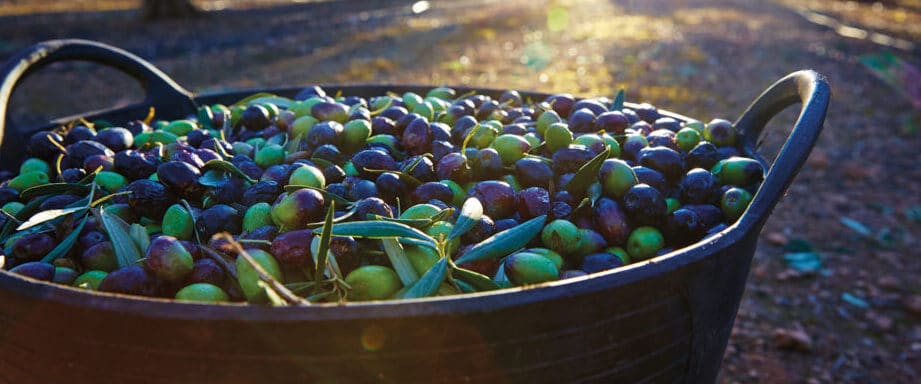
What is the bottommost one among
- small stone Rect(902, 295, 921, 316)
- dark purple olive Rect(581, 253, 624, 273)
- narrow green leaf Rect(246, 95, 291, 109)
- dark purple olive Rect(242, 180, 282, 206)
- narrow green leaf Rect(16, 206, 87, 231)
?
small stone Rect(902, 295, 921, 316)

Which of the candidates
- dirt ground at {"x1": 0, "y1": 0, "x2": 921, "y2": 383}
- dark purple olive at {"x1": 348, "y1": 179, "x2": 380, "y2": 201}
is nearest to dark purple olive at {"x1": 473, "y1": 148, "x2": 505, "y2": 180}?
dark purple olive at {"x1": 348, "y1": 179, "x2": 380, "y2": 201}

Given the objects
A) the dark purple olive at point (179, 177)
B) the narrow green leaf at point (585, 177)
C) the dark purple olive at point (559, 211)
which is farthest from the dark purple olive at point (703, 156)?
the dark purple olive at point (179, 177)

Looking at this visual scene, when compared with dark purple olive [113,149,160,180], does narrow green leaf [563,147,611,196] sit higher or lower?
lower

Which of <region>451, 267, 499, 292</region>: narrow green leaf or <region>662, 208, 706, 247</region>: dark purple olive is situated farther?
<region>662, 208, 706, 247</region>: dark purple olive

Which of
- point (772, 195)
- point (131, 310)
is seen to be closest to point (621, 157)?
point (772, 195)

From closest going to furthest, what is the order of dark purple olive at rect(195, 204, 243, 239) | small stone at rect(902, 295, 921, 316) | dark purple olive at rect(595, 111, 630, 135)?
dark purple olive at rect(195, 204, 243, 239), dark purple olive at rect(595, 111, 630, 135), small stone at rect(902, 295, 921, 316)

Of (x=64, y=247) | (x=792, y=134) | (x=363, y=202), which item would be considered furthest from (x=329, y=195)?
(x=792, y=134)

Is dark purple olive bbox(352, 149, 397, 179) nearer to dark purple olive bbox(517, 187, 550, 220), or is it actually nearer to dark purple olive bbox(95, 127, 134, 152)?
dark purple olive bbox(517, 187, 550, 220)
